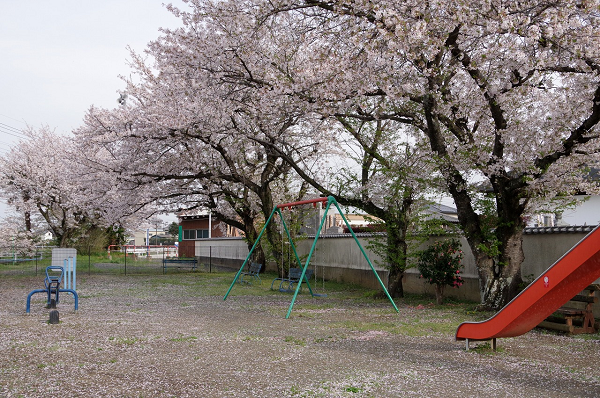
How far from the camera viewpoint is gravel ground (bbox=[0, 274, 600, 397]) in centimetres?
492

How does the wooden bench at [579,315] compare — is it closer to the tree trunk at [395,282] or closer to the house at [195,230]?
the tree trunk at [395,282]

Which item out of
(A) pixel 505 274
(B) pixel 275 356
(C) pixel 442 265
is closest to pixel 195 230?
(C) pixel 442 265

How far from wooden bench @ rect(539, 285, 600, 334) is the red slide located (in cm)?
225

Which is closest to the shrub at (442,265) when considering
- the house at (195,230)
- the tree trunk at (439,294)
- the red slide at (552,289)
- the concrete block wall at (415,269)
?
the tree trunk at (439,294)

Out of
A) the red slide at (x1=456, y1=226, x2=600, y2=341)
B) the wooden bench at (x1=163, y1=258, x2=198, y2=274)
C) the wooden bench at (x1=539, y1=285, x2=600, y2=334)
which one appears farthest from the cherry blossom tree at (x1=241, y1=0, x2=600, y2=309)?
the wooden bench at (x1=163, y1=258, x2=198, y2=274)

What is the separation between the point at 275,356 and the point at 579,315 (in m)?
4.84

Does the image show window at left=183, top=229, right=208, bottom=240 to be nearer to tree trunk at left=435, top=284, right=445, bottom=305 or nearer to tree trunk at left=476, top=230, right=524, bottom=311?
tree trunk at left=435, top=284, right=445, bottom=305

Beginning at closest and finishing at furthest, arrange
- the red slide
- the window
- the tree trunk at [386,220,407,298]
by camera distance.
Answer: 1. the red slide
2. the tree trunk at [386,220,407,298]
3. the window

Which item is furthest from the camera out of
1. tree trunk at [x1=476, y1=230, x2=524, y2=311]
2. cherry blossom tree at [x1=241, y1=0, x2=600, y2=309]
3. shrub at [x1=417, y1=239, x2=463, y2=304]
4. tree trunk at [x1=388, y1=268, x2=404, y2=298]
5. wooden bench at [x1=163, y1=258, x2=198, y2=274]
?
wooden bench at [x1=163, y1=258, x2=198, y2=274]

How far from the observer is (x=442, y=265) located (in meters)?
11.0

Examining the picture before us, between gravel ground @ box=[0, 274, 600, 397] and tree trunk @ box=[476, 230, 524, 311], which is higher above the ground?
tree trunk @ box=[476, 230, 524, 311]

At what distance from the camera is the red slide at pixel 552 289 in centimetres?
515

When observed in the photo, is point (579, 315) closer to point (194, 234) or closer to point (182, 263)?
point (182, 263)

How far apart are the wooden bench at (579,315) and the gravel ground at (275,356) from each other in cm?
26
